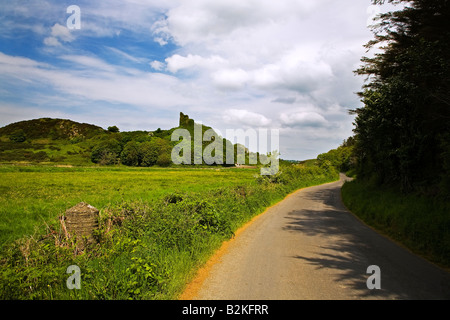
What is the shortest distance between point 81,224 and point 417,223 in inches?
384

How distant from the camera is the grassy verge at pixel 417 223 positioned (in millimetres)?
6809

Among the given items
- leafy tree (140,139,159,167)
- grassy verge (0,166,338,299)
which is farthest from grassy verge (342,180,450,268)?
leafy tree (140,139,159,167)

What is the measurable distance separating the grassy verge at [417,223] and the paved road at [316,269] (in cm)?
49

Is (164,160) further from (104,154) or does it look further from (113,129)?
(113,129)

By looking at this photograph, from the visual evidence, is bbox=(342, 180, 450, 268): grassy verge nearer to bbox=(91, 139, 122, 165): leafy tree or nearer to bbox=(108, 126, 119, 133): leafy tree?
bbox=(91, 139, 122, 165): leafy tree

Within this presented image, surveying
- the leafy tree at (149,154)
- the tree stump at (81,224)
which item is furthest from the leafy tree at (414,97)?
the leafy tree at (149,154)

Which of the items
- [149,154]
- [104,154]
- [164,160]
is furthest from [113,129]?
[164,160]

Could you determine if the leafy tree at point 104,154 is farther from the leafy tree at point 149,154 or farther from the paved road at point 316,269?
the paved road at point 316,269

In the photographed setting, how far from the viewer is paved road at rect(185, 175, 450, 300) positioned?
4.65 m

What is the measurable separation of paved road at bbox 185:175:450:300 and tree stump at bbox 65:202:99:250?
274 centimetres

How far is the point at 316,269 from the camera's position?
228 inches

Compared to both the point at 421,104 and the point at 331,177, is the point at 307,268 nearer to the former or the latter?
the point at 421,104
